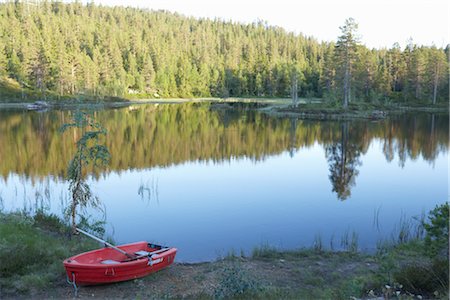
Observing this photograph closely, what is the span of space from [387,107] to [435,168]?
47404 mm

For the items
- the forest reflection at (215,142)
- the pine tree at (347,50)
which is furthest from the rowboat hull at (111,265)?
the pine tree at (347,50)

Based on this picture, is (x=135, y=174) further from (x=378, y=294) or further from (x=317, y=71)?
(x=317, y=71)

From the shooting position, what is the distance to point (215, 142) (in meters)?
38.0

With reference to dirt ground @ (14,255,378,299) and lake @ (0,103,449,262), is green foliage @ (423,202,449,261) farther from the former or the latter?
lake @ (0,103,449,262)

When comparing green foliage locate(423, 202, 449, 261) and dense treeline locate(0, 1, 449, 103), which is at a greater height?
dense treeline locate(0, 1, 449, 103)

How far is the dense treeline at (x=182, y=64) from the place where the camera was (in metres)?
83.6

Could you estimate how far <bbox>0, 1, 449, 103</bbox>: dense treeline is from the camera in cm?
8362

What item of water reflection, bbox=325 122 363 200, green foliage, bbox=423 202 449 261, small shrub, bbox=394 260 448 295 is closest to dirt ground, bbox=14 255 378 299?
small shrub, bbox=394 260 448 295

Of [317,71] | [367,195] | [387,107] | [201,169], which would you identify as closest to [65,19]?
[317,71]

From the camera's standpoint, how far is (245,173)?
26.0m

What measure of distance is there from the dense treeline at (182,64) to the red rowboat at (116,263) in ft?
201

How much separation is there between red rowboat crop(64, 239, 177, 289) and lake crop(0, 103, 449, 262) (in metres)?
2.30

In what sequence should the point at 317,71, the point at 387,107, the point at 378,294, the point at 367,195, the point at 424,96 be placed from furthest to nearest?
the point at 317,71 → the point at 424,96 → the point at 387,107 → the point at 367,195 → the point at 378,294

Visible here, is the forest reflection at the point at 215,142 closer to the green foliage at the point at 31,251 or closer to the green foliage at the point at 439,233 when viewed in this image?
the green foliage at the point at 31,251
